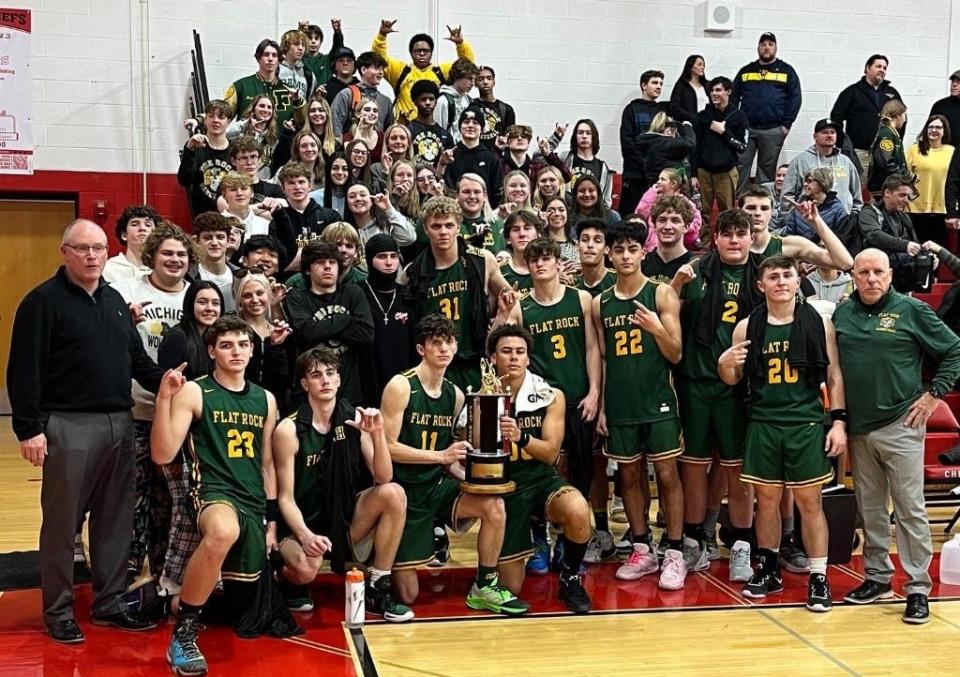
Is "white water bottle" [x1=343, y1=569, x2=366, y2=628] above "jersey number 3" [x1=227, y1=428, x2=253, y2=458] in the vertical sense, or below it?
below

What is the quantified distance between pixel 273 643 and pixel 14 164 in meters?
7.65

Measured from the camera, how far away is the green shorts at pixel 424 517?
559 centimetres

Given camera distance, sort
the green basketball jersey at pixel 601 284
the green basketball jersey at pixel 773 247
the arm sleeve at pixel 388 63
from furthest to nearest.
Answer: the arm sleeve at pixel 388 63 < the green basketball jersey at pixel 601 284 < the green basketball jersey at pixel 773 247

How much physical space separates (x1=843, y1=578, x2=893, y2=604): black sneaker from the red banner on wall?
350 inches

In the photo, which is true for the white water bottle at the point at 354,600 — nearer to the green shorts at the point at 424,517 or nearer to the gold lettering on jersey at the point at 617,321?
the green shorts at the point at 424,517

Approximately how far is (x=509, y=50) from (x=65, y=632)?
9.02m

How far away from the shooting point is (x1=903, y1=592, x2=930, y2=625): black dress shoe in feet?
17.9

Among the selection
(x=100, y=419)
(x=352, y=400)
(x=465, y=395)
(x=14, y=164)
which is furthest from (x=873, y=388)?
(x=14, y=164)

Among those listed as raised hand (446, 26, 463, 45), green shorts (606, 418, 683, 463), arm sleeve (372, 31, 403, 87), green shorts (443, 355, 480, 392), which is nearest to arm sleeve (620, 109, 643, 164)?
raised hand (446, 26, 463, 45)

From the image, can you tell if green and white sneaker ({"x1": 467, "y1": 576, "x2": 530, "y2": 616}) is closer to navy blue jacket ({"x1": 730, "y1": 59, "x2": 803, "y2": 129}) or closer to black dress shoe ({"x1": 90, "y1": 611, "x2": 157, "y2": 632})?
black dress shoe ({"x1": 90, "y1": 611, "x2": 157, "y2": 632})

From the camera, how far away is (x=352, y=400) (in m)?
6.04

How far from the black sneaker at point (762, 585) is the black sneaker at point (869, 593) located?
36 centimetres

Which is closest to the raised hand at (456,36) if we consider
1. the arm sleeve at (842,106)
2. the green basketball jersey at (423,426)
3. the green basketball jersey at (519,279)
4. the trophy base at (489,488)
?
the arm sleeve at (842,106)

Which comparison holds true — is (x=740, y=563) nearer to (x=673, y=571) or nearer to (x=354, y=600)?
(x=673, y=571)
